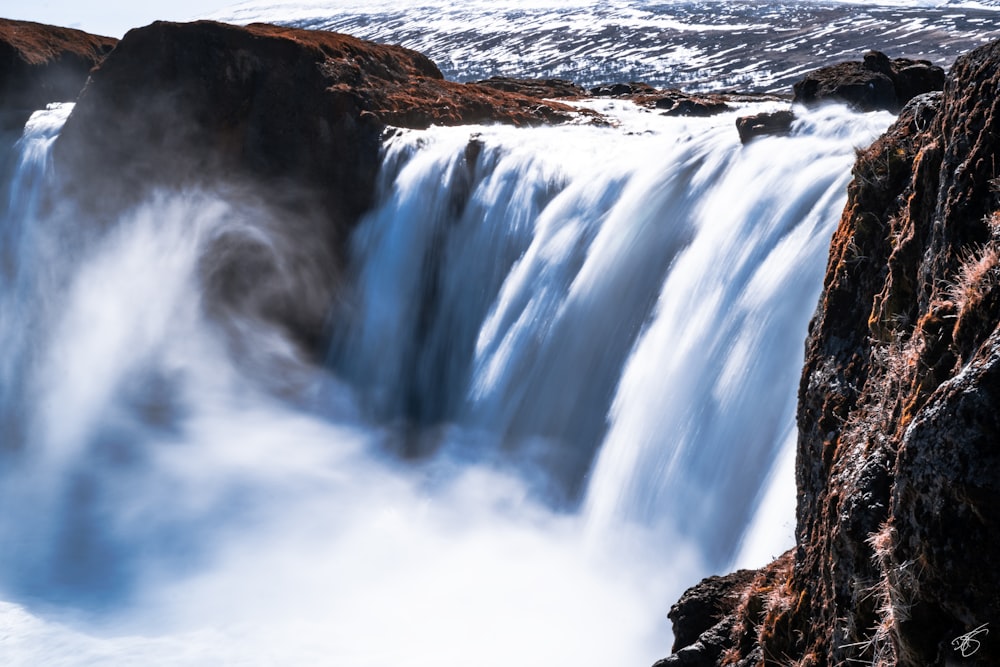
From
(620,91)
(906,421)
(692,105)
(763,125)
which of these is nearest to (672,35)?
(620,91)

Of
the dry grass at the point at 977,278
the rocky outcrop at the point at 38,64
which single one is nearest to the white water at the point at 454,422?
the dry grass at the point at 977,278

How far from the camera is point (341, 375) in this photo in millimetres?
18891

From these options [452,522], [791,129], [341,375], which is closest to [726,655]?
[452,522]

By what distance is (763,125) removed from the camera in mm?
13875

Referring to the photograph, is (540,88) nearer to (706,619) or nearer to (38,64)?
(38,64)

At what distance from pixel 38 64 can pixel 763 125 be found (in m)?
31.6

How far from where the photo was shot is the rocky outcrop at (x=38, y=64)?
111ft

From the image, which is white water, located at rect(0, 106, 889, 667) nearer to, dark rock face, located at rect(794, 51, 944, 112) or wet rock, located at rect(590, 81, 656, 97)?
dark rock face, located at rect(794, 51, 944, 112)

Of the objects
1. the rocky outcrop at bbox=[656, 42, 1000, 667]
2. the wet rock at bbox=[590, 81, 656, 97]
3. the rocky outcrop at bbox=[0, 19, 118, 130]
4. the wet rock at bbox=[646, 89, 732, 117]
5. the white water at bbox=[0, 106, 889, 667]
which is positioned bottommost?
the rocky outcrop at bbox=[656, 42, 1000, 667]

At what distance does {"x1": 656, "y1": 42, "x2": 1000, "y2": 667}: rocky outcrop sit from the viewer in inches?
137

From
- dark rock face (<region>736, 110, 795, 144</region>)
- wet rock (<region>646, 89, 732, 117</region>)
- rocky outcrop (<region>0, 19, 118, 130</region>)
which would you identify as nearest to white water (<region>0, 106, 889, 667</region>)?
dark rock face (<region>736, 110, 795, 144</region>)

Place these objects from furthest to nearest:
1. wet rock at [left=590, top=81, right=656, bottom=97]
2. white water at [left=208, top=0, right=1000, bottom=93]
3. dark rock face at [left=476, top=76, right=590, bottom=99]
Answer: white water at [left=208, top=0, right=1000, bottom=93], wet rock at [left=590, top=81, right=656, bottom=97], dark rock face at [left=476, top=76, right=590, bottom=99]

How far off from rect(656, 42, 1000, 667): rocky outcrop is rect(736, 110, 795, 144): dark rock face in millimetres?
8045

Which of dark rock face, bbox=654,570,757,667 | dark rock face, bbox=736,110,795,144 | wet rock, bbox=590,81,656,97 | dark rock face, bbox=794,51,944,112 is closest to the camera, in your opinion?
dark rock face, bbox=654,570,757,667
